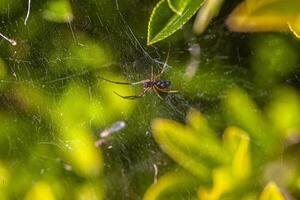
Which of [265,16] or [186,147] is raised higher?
[265,16]

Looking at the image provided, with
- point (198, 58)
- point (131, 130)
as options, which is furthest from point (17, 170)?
point (198, 58)

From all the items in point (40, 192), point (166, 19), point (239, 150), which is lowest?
point (40, 192)

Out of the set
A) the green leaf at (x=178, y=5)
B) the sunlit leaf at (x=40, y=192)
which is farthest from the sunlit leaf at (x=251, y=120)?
the sunlit leaf at (x=40, y=192)

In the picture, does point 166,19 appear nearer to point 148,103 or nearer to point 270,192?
point 148,103

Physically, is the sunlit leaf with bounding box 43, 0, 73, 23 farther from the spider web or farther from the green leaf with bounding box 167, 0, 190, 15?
the green leaf with bounding box 167, 0, 190, 15

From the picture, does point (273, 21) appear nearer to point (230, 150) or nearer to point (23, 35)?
point (230, 150)

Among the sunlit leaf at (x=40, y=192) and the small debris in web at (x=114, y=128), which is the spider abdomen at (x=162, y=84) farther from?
the sunlit leaf at (x=40, y=192)

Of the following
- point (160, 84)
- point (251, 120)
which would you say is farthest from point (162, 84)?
point (251, 120)
